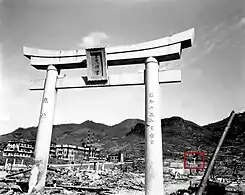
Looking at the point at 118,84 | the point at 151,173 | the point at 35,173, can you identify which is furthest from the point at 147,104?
the point at 35,173

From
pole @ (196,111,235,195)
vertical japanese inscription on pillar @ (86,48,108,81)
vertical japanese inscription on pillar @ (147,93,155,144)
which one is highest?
vertical japanese inscription on pillar @ (86,48,108,81)

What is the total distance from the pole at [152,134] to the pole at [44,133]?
285cm

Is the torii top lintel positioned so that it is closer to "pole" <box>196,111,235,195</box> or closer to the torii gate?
the torii gate

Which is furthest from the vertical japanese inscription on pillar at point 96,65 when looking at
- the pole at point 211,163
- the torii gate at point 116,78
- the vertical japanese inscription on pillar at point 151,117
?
the pole at point 211,163

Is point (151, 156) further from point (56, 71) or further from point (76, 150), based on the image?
point (76, 150)

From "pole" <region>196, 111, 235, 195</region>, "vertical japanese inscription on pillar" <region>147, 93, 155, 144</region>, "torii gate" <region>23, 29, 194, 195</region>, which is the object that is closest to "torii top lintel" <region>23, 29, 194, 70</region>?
"torii gate" <region>23, 29, 194, 195</region>

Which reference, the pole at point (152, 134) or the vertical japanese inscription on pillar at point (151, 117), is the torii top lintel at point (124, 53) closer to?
the pole at point (152, 134)

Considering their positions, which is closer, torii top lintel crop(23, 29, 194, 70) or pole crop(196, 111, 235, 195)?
pole crop(196, 111, 235, 195)

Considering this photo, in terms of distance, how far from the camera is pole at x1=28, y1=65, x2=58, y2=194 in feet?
19.1

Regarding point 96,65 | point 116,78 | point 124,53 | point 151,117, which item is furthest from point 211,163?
point 96,65

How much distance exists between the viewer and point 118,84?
615 centimetres

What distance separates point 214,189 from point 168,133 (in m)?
49.7

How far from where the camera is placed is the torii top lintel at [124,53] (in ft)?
18.4

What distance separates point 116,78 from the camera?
6.19 metres
